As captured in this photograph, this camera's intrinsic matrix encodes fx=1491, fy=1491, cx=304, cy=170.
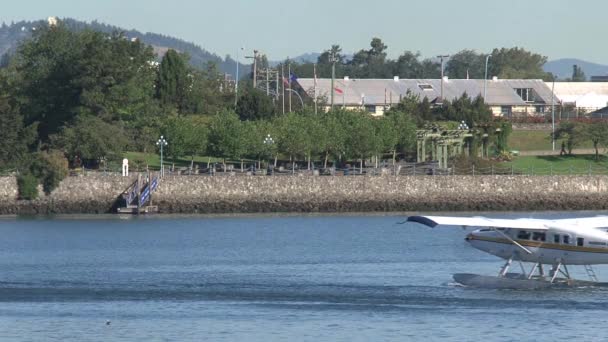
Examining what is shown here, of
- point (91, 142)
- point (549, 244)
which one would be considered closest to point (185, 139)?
point (91, 142)

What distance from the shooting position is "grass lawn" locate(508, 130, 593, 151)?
92125 mm

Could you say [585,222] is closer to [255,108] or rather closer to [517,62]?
[255,108]

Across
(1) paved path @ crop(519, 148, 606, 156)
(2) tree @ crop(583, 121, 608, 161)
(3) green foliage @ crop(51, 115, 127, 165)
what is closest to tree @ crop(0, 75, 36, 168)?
(3) green foliage @ crop(51, 115, 127, 165)

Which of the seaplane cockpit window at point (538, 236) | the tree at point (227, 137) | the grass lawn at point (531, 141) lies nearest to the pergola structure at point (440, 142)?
the tree at point (227, 137)

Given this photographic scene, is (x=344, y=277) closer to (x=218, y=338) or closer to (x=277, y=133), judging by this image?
(x=218, y=338)

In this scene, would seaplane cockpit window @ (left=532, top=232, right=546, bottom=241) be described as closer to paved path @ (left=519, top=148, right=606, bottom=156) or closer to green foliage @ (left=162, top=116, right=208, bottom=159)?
green foliage @ (left=162, top=116, right=208, bottom=159)

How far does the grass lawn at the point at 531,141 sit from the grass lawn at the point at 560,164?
5.81 m

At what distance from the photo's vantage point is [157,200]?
6638cm

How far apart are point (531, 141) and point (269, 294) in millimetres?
58955

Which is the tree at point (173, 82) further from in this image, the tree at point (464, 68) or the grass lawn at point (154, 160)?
the tree at point (464, 68)

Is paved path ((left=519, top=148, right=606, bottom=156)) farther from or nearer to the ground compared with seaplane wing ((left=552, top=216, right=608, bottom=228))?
farther from the ground

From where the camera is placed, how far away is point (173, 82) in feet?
306

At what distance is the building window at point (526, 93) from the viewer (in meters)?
119

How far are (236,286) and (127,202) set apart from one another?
27.5 m
